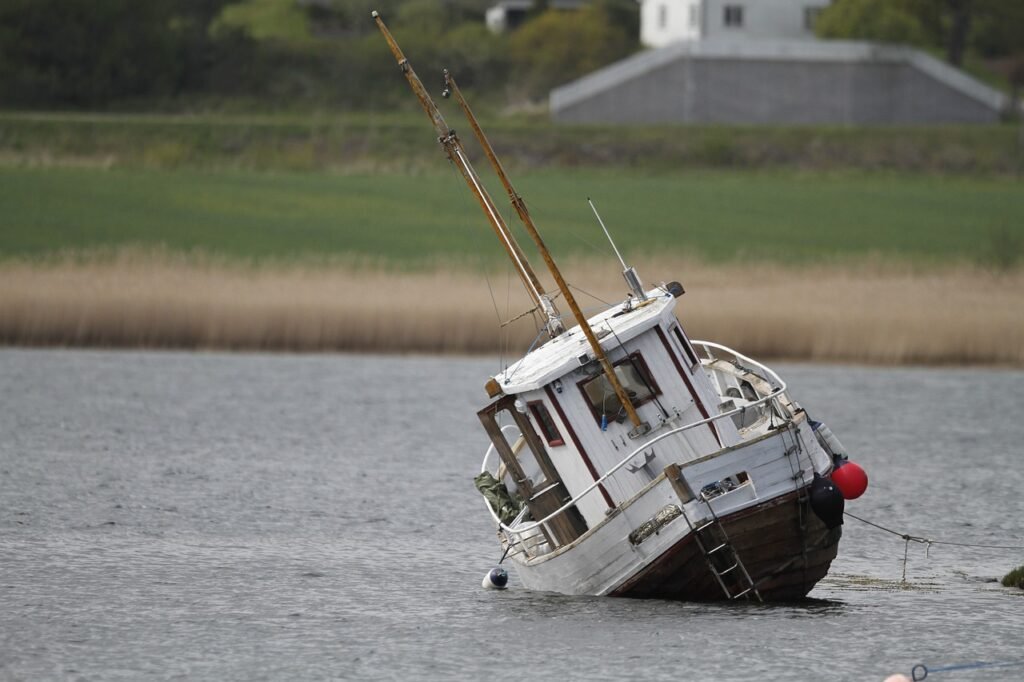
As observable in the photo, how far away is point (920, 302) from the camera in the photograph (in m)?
48.2

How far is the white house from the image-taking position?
10075 cm

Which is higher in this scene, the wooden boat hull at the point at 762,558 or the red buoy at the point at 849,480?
the red buoy at the point at 849,480

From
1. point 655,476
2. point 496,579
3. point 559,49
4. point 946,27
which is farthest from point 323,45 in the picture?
point 655,476

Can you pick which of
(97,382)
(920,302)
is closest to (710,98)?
(920,302)

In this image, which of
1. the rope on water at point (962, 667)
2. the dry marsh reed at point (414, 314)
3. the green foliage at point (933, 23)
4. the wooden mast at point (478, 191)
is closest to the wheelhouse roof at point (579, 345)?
the wooden mast at point (478, 191)

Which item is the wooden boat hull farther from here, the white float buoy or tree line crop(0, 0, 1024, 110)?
tree line crop(0, 0, 1024, 110)

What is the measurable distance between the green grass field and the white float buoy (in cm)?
3210

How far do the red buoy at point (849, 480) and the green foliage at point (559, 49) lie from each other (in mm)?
71056

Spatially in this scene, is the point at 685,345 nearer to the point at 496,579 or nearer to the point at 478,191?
the point at 478,191

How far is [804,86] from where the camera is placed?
3602 inches

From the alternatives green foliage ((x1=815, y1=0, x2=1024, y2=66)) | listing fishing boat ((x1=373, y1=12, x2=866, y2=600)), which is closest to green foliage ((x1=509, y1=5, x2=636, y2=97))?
green foliage ((x1=815, y1=0, x2=1024, y2=66))

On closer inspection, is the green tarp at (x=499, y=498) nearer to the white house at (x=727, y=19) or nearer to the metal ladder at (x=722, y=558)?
the metal ladder at (x=722, y=558)

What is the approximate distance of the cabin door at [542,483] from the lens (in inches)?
863

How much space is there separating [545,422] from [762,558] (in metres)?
2.97
